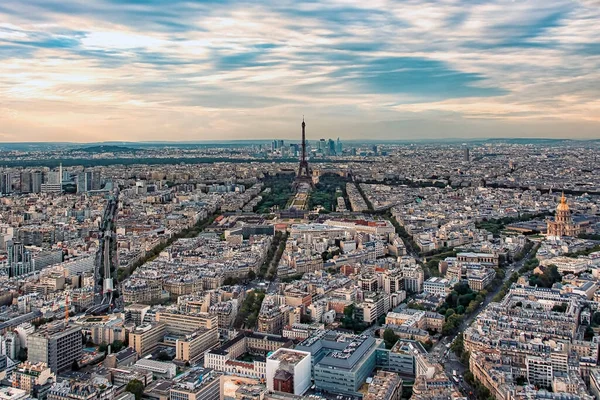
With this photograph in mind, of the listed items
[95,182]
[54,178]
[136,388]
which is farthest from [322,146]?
[136,388]

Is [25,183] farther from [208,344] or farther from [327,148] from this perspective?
[327,148]

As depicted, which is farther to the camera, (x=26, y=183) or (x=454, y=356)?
(x=26, y=183)

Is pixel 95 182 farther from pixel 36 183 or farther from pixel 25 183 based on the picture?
pixel 25 183

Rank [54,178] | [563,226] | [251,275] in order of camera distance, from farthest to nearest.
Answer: [54,178]
[563,226]
[251,275]

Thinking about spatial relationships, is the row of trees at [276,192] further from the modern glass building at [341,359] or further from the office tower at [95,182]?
the modern glass building at [341,359]

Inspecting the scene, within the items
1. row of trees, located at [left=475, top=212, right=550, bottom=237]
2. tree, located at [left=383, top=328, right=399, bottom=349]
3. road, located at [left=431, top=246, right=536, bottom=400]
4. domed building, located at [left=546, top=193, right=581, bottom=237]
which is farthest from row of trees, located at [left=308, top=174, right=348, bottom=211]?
tree, located at [left=383, top=328, right=399, bottom=349]

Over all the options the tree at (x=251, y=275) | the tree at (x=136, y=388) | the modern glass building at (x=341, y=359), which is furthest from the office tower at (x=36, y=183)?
the tree at (x=136, y=388)

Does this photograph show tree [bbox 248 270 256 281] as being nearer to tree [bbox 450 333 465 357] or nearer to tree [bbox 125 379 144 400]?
tree [bbox 450 333 465 357]
